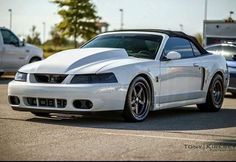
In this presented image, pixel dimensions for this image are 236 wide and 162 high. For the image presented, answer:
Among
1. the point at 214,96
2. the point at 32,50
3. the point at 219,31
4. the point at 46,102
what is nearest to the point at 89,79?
the point at 46,102

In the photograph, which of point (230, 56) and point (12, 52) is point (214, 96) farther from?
point (12, 52)

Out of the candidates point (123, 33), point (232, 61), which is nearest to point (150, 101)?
point (123, 33)

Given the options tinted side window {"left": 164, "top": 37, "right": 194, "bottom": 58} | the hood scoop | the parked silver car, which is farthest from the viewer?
the parked silver car

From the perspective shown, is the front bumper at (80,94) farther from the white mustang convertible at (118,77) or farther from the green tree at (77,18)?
the green tree at (77,18)

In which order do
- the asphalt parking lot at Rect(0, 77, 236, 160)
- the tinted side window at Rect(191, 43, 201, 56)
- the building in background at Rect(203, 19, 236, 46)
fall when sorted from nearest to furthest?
the asphalt parking lot at Rect(0, 77, 236, 160), the tinted side window at Rect(191, 43, 201, 56), the building in background at Rect(203, 19, 236, 46)

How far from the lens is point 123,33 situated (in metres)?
10.3

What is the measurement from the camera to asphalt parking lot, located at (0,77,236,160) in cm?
632

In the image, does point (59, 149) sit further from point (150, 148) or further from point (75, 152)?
point (150, 148)

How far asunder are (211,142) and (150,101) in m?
2.08

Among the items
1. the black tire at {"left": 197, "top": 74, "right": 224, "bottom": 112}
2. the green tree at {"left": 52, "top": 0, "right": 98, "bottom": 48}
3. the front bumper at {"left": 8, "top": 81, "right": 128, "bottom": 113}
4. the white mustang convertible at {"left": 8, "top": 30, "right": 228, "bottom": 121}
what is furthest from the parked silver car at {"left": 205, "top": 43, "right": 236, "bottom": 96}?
the green tree at {"left": 52, "top": 0, "right": 98, "bottom": 48}

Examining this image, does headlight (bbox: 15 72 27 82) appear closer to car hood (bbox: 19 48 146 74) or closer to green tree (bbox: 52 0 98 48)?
car hood (bbox: 19 48 146 74)

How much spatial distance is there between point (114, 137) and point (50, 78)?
1.71 meters

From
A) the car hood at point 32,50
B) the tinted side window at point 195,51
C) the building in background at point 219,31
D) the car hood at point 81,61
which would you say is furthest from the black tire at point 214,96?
the building in background at point 219,31

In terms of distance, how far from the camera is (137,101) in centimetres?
904
